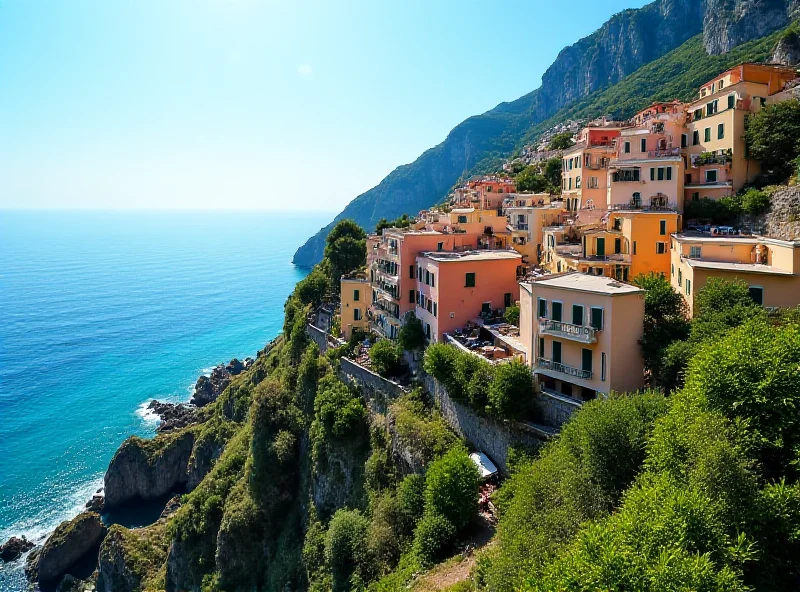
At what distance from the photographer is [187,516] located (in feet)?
155

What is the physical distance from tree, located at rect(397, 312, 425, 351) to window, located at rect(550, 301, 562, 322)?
13263 millimetres

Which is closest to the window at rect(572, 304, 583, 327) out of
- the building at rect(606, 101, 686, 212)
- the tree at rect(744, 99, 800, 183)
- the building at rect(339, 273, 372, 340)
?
the building at rect(606, 101, 686, 212)

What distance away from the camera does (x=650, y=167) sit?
125 ft

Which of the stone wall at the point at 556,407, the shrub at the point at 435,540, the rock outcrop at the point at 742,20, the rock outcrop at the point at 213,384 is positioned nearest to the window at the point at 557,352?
the stone wall at the point at 556,407

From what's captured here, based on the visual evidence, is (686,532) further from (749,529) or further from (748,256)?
(748,256)

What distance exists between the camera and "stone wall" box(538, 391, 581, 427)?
24594 mm

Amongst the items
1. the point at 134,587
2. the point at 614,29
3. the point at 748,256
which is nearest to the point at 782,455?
the point at 748,256

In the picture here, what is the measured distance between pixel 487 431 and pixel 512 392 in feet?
11.8

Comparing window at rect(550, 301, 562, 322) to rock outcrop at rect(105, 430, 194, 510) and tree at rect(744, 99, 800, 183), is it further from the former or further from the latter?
rock outcrop at rect(105, 430, 194, 510)

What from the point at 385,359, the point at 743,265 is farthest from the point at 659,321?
the point at 385,359

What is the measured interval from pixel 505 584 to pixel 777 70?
42.2m

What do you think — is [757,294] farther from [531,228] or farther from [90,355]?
[90,355]

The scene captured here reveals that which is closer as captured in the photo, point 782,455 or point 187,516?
point 782,455

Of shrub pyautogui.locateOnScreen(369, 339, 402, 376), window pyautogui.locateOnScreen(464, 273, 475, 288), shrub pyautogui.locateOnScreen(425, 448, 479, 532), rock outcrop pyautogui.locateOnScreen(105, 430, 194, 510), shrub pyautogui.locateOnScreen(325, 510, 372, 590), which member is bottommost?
rock outcrop pyautogui.locateOnScreen(105, 430, 194, 510)
